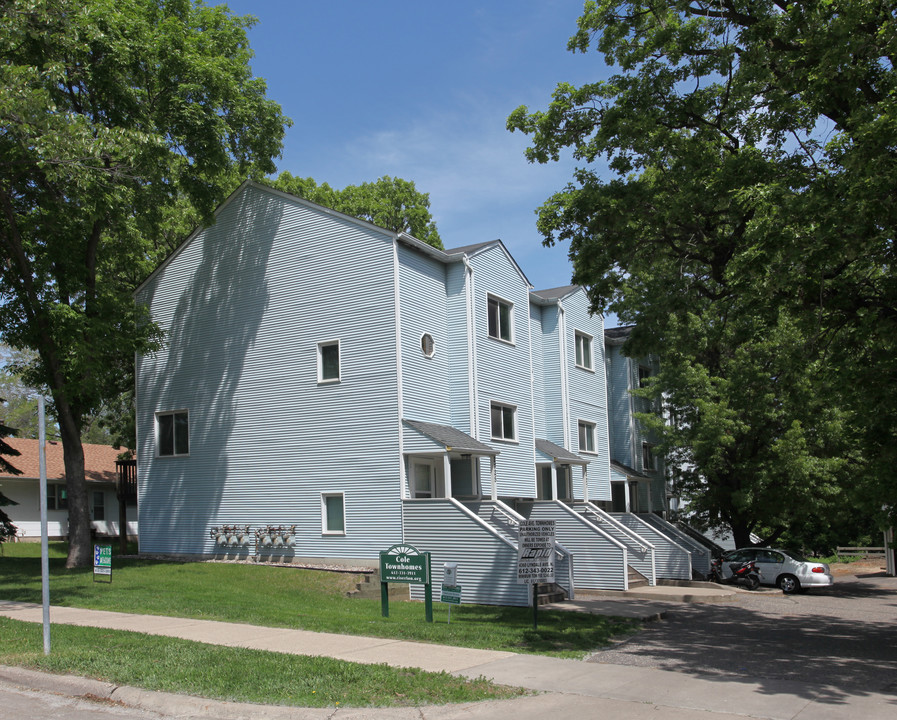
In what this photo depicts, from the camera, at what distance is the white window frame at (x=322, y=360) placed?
21.5 metres

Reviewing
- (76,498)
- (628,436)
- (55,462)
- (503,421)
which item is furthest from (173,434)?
(628,436)

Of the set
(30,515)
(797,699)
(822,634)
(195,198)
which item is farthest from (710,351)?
(30,515)

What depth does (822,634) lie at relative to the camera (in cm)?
1484

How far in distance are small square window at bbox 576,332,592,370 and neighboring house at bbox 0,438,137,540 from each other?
22530 mm

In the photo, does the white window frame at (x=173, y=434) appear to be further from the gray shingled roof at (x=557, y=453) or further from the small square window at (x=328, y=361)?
the gray shingled roof at (x=557, y=453)

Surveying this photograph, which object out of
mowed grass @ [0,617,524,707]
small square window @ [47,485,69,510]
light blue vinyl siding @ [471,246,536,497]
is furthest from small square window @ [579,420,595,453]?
small square window @ [47,485,69,510]

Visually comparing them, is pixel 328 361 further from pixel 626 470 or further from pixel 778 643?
pixel 626 470

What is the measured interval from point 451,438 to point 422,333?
10.3ft

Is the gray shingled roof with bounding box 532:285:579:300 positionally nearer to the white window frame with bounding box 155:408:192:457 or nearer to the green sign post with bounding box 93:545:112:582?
the white window frame with bounding box 155:408:192:457

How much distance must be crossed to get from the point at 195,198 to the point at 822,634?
1940 cm

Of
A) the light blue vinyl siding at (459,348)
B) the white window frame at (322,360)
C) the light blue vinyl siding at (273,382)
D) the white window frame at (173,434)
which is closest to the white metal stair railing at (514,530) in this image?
the light blue vinyl siding at (273,382)

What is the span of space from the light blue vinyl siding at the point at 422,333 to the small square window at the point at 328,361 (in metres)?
2.11

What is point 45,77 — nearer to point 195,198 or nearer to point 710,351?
point 195,198

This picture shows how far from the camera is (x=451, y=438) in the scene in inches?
813
